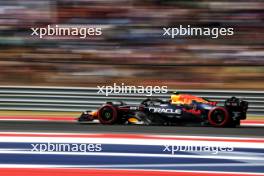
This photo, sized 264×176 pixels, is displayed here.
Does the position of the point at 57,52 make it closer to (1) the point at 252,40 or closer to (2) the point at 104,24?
(2) the point at 104,24

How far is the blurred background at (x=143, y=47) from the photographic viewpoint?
276cm

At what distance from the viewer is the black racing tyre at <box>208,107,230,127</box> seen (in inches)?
114

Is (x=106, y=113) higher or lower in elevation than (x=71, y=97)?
lower

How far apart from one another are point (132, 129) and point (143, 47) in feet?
1.79

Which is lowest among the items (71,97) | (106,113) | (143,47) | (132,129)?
(132,129)

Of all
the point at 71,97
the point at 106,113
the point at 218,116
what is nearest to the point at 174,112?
the point at 218,116

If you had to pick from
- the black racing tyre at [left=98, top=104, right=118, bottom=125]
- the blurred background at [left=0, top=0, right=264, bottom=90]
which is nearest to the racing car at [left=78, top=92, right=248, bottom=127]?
the black racing tyre at [left=98, top=104, right=118, bottom=125]

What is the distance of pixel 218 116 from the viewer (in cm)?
292

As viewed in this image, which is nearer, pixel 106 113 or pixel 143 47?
pixel 143 47

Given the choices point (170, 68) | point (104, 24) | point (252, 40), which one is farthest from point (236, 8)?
point (104, 24)

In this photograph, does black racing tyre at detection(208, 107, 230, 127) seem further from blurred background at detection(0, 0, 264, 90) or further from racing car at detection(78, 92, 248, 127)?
blurred background at detection(0, 0, 264, 90)

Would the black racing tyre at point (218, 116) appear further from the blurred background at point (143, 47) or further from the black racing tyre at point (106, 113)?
the black racing tyre at point (106, 113)

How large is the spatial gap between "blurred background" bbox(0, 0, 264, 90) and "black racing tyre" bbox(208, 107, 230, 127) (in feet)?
0.60

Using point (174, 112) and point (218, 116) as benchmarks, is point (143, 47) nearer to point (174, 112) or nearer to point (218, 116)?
point (174, 112)
